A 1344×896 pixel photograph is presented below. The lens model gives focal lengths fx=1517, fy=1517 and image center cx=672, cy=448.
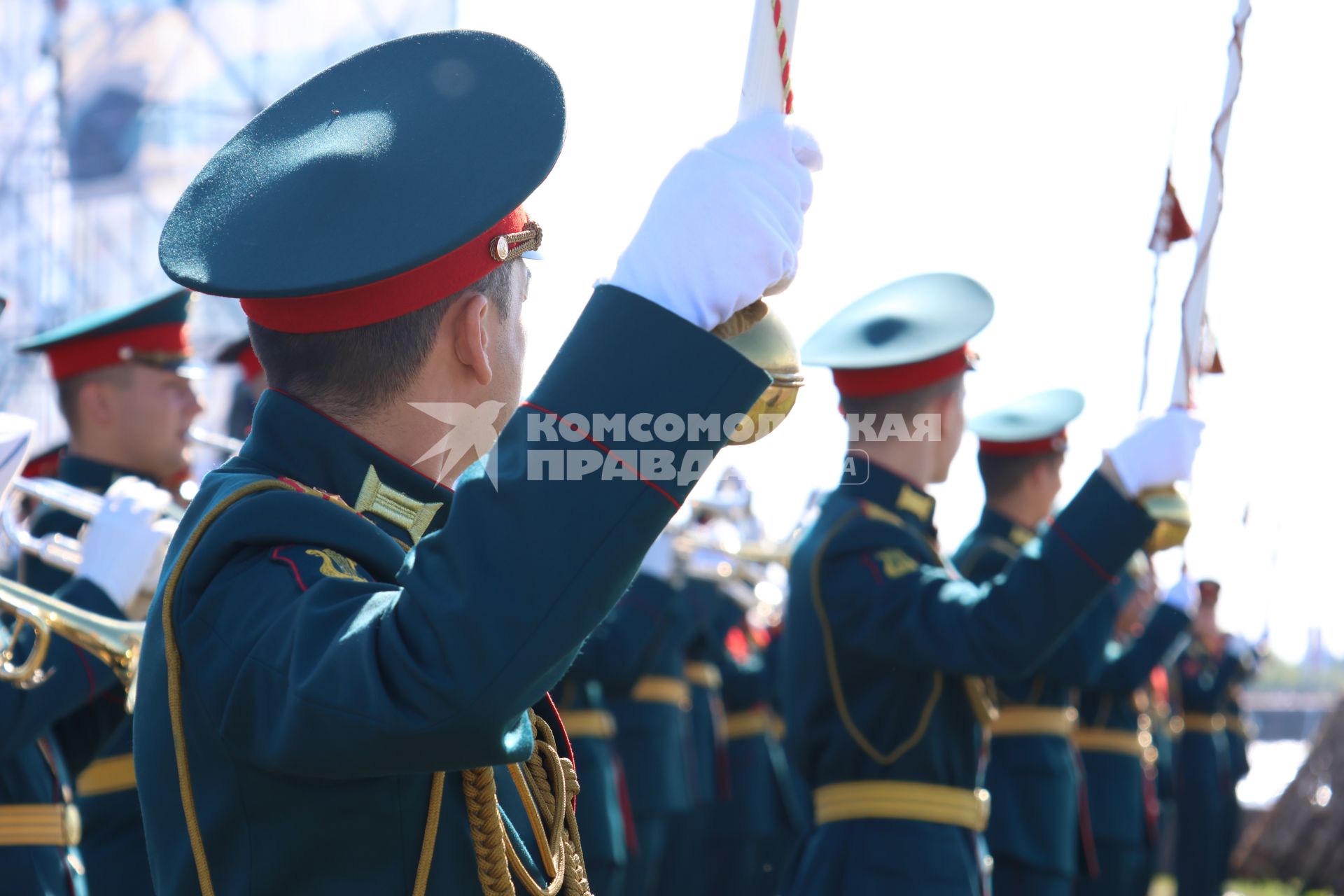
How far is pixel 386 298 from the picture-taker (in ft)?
5.44

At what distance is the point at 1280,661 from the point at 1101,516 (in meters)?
59.0

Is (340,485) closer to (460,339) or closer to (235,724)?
(460,339)

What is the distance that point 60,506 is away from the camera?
14.8 ft

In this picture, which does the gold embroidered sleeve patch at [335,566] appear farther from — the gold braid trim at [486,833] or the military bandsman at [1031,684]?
the military bandsman at [1031,684]

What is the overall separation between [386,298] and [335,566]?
0.99 ft

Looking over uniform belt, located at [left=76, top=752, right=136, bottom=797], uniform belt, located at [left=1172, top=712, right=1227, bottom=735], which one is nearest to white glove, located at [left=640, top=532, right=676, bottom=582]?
uniform belt, located at [left=76, top=752, right=136, bottom=797]

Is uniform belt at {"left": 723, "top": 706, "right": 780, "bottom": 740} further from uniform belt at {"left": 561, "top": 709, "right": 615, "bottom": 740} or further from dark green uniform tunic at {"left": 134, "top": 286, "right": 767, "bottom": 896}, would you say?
dark green uniform tunic at {"left": 134, "top": 286, "right": 767, "bottom": 896}

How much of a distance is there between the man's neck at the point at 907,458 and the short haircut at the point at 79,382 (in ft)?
7.63

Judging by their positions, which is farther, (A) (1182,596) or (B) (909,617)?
(A) (1182,596)

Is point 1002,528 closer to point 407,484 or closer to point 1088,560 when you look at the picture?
point 1088,560

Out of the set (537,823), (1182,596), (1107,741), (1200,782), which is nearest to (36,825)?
(537,823)

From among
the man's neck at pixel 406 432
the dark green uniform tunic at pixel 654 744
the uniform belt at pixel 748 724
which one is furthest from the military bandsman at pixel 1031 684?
the uniform belt at pixel 748 724

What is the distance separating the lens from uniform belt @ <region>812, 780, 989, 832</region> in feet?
13.1

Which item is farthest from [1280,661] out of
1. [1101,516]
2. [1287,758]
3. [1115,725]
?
[1101,516]
